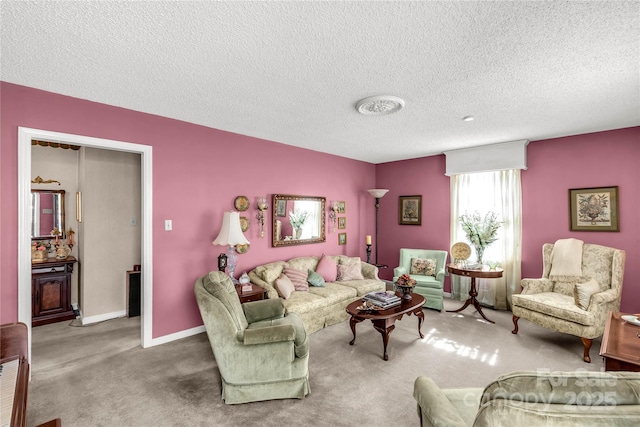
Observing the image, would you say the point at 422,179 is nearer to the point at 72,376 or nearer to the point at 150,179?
the point at 150,179

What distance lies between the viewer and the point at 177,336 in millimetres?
3344

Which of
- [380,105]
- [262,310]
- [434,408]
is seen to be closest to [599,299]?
[434,408]

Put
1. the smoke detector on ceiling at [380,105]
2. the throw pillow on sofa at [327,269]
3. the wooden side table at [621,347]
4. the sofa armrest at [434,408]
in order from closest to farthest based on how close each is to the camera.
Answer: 1. the sofa armrest at [434,408]
2. the wooden side table at [621,347]
3. the smoke detector on ceiling at [380,105]
4. the throw pillow on sofa at [327,269]

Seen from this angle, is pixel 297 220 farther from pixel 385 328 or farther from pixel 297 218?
pixel 385 328

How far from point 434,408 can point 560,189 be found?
13.8 feet

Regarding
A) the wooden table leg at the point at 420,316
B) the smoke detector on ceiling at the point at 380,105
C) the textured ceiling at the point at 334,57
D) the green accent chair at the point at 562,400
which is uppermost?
the textured ceiling at the point at 334,57

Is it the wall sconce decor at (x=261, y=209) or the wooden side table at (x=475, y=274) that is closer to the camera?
the wooden side table at (x=475, y=274)

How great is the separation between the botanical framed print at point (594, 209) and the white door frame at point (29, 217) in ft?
18.0

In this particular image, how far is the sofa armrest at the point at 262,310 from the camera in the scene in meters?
2.85

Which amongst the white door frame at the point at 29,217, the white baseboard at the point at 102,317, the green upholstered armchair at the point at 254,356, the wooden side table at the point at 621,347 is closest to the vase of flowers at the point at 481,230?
the wooden side table at the point at 621,347

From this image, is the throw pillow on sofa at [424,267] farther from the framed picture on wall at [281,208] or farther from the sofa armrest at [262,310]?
the sofa armrest at [262,310]

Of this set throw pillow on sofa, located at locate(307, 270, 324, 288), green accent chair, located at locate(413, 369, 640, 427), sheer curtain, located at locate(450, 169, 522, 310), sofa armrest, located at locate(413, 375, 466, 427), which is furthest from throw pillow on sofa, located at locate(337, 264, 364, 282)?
green accent chair, located at locate(413, 369, 640, 427)

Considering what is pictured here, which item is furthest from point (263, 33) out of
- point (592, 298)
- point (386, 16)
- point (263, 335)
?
point (592, 298)

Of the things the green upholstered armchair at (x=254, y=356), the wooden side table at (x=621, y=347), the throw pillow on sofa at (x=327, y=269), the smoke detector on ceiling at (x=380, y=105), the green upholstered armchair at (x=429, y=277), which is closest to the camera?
the wooden side table at (x=621, y=347)
